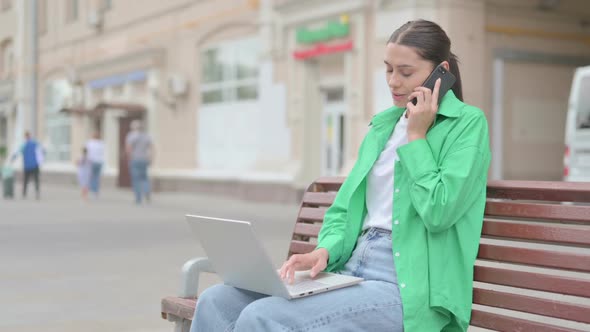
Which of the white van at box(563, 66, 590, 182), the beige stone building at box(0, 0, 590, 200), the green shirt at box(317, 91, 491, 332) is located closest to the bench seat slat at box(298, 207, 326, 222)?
the green shirt at box(317, 91, 491, 332)

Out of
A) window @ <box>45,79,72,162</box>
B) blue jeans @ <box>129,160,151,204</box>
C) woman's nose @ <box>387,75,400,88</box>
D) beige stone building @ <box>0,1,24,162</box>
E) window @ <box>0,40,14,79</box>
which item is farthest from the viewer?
window @ <box>0,40,14,79</box>

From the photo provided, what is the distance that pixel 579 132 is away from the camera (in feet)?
41.7

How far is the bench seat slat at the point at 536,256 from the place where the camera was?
279cm

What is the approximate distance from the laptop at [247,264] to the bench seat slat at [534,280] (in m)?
0.49

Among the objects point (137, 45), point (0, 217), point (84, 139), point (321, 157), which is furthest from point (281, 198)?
point (84, 139)

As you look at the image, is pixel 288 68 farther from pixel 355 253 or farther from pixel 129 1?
pixel 355 253

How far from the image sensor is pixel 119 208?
16.8 metres

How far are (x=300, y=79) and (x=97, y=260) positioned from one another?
407 inches

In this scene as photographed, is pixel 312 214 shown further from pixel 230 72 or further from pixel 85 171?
pixel 230 72

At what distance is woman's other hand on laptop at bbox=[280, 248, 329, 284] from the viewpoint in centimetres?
300

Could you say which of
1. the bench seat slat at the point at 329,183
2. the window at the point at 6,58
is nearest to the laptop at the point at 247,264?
the bench seat slat at the point at 329,183

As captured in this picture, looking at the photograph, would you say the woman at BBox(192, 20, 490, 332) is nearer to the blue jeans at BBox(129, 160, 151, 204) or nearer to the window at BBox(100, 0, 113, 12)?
the blue jeans at BBox(129, 160, 151, 204)

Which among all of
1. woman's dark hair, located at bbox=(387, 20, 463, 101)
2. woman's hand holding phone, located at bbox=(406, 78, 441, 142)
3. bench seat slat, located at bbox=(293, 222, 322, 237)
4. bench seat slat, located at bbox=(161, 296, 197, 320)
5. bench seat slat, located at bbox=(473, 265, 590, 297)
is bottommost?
bench seat slat, located at bbox=(161, 296, 197, 320)

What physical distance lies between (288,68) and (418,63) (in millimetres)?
15744
